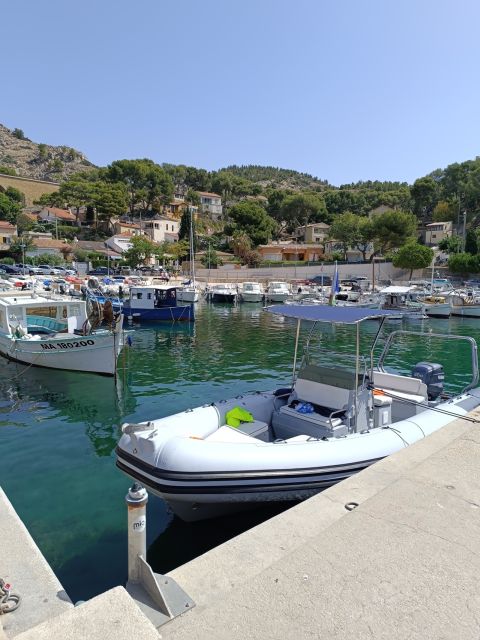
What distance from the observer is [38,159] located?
165 m

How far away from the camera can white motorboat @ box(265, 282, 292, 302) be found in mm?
45906

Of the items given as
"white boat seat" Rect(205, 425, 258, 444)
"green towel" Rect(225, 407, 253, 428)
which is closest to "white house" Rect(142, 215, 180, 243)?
"green towel" Rect(225, 407, 253, 428)

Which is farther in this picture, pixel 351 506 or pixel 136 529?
pixel 351 506

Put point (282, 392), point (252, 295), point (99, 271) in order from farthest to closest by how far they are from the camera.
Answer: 1. point (99, 271)
2. point (252, 295)
3. point (282, 392)

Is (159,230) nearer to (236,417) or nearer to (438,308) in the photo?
(438,308)

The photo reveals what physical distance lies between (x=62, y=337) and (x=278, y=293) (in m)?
32.4

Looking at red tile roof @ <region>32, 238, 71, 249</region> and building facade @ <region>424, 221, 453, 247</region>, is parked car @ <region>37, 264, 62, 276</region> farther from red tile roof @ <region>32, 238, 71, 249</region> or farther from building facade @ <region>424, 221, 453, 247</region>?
building facade @ <region>424, 221, 453, 247</region>

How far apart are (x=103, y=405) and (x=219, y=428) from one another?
661 centimetres

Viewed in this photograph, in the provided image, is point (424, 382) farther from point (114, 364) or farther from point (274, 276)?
point (274, 276)

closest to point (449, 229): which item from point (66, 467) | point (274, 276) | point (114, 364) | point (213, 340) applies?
point (274, 276)

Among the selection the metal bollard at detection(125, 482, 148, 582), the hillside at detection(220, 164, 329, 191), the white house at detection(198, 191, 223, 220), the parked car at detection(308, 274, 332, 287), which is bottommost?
the parked car at detection(308, 274, 332, 287)

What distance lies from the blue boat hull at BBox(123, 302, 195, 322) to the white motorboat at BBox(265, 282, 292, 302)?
54.6ft

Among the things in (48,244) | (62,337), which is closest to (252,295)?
(62,337)

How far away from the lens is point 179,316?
31000mm
